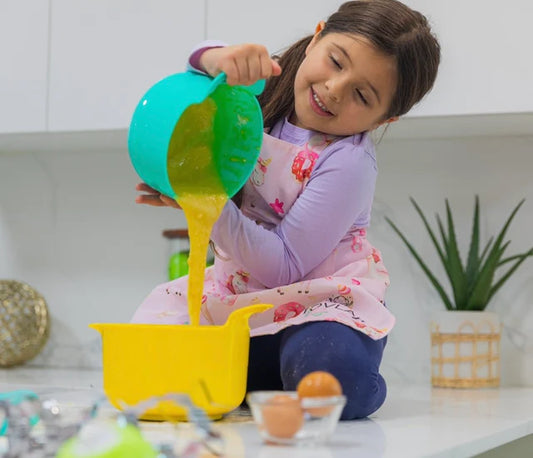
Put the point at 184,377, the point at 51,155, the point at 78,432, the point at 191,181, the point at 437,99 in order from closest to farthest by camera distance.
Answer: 1. the point at 78,432
2. the point at 184,377
3. the point at 191,181
4. the point at 437,99
5. the point at 51,155

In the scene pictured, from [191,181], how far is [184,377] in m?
0.23

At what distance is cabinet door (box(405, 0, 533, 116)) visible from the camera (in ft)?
5.08

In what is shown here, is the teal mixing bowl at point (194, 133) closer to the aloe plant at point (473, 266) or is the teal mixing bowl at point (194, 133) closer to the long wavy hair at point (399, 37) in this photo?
the long wavy hair at point (399, 37)

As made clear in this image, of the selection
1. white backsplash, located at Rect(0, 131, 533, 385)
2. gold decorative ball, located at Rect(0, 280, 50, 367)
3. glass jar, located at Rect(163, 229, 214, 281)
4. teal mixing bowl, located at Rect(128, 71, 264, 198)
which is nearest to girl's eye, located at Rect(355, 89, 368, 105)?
teal mixing bowl, located at Rect(128, 71, 264, 198)

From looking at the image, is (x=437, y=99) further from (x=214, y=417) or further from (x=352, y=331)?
(x=214, y=417)

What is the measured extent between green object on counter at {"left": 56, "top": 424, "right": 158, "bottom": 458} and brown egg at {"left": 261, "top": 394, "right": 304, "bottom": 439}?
0.46 ft

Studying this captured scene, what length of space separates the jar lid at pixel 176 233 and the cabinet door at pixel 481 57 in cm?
59

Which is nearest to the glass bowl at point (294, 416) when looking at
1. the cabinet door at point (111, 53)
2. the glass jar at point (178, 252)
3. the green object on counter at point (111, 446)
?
the green object on counter at point (111, 446)

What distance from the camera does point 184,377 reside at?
3.36ft

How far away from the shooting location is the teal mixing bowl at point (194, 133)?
41.9 inches

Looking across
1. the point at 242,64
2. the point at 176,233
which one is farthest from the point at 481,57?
the point at 176,233

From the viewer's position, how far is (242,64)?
1.09 metres

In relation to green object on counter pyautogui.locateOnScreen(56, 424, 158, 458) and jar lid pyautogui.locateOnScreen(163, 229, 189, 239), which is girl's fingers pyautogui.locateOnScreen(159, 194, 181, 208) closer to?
green object on counter pyautogui.locateOnScreen(56, 424, 158, 458)

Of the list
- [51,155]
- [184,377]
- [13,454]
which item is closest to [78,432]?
[13,454]
